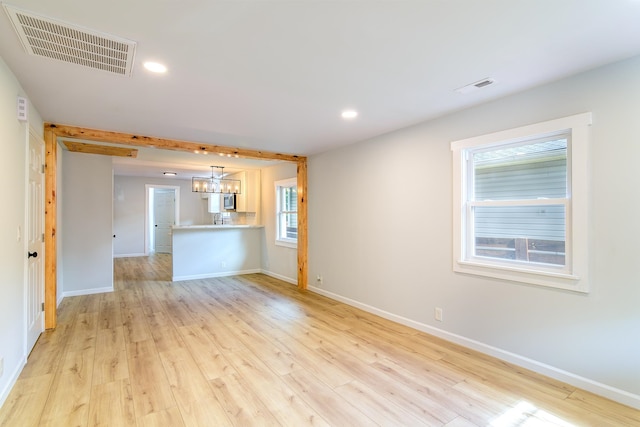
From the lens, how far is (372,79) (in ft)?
8.11

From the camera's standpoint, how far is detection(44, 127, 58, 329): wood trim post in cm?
362

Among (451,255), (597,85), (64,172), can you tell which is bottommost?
(451,255)

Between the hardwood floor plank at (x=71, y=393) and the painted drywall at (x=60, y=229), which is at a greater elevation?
the painted drywall at (x=60, y=229)

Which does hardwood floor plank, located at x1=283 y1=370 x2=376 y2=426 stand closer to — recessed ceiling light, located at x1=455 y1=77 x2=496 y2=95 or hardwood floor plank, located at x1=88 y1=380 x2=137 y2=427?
hardwood floor plank, located at x1=88 y1=380 x2=137 y2=427

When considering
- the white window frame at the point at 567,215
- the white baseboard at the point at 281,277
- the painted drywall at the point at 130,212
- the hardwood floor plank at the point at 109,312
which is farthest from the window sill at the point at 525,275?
the painted drywall at the point at 130,212

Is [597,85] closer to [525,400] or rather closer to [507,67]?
[507,67]

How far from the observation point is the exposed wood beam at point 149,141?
12.3 feet

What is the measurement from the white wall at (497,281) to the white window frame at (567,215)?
2.2 inches

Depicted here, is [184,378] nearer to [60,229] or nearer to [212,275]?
[60,229]

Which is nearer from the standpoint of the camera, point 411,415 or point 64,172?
point 411,415

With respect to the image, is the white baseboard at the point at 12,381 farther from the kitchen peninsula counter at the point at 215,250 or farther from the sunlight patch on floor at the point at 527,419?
the kitchen peninsula counter at the point at 215,250

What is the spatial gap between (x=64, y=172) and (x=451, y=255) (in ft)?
19.1

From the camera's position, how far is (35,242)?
10.5 feet

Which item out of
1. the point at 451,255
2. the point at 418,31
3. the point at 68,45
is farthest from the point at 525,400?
the point at 68,45
